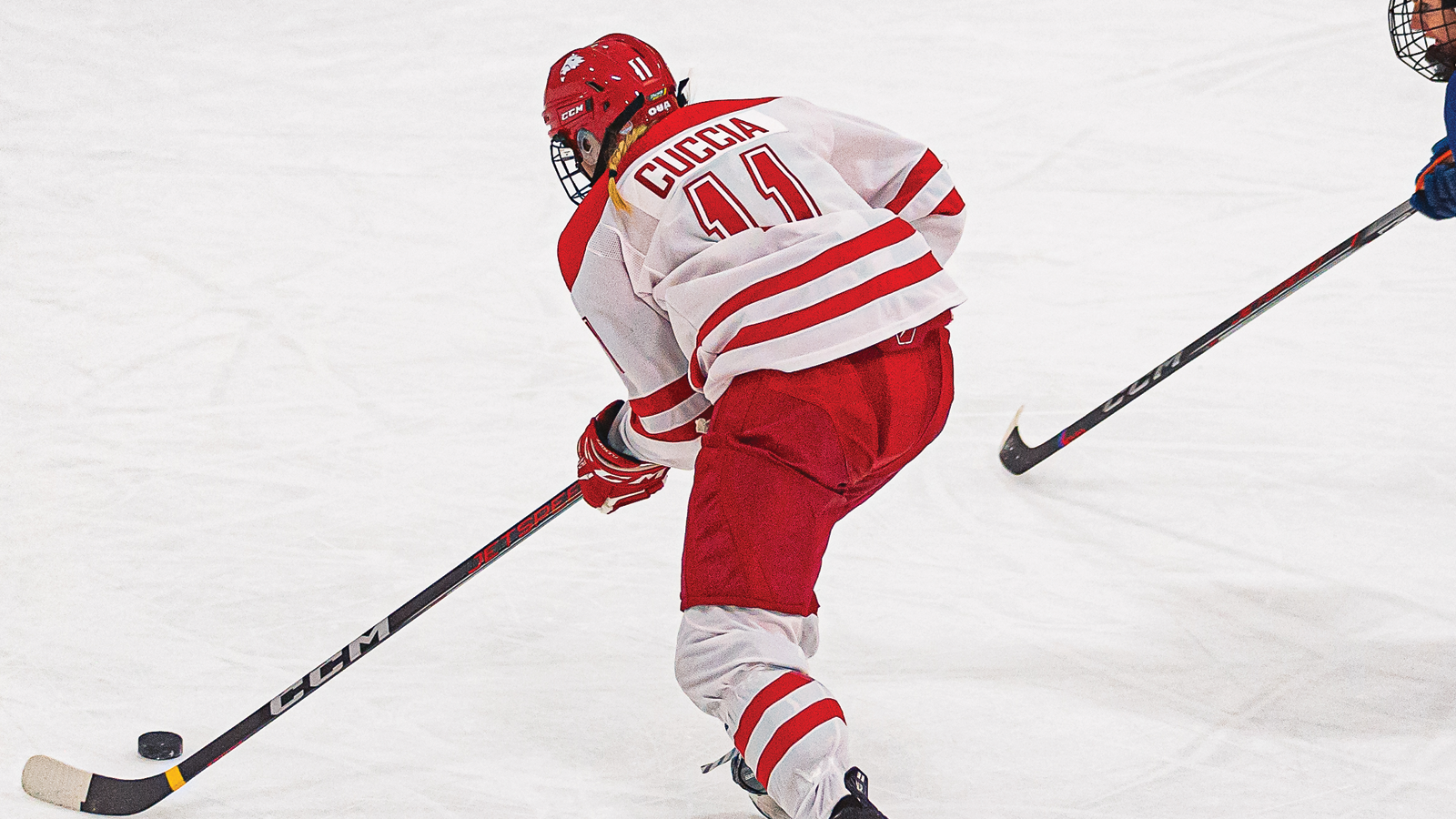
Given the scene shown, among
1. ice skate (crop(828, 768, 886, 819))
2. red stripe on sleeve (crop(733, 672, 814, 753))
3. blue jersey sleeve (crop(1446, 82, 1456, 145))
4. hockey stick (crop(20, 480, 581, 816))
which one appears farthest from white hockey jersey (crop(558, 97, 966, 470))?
blue jersey sleeve (crop(1446, 82, 1456, 145))

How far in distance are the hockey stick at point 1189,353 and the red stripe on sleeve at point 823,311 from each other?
4.12 ft

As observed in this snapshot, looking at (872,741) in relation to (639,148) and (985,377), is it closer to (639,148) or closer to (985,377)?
(639,148)

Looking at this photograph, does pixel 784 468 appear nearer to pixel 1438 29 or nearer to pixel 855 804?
pixel 855 804

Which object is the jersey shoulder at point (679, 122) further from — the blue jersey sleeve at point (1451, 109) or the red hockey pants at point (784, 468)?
the blue jersey sleeve at point (1451, 109)

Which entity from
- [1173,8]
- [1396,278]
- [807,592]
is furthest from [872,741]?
[1173,8]

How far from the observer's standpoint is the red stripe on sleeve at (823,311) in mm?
1727

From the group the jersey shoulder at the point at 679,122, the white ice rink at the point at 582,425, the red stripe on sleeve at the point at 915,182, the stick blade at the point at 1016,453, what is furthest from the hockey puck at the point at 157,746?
the stick blade at the point at 1016,453

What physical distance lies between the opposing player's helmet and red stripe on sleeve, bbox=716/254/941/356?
1.31ft

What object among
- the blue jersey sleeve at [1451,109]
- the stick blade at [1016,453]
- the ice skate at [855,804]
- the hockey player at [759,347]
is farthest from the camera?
the stick blade at [1016,453]

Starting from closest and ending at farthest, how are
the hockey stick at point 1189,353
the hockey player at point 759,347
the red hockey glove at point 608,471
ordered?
the hockey player at point 759,347, the red hockey glove at point 608,471, the hockey stick at point 1189,353

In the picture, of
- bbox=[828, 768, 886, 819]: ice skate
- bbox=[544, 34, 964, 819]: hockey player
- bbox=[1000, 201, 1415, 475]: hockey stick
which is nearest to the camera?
bbox=[828, 768, 886, 819]: ice skate

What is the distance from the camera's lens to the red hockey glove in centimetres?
212

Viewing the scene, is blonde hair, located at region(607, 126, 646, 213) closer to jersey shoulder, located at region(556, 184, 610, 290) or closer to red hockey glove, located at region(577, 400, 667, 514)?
jersey shoulder, located at region(556, 184, 610, 290)

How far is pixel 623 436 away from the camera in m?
2.09
